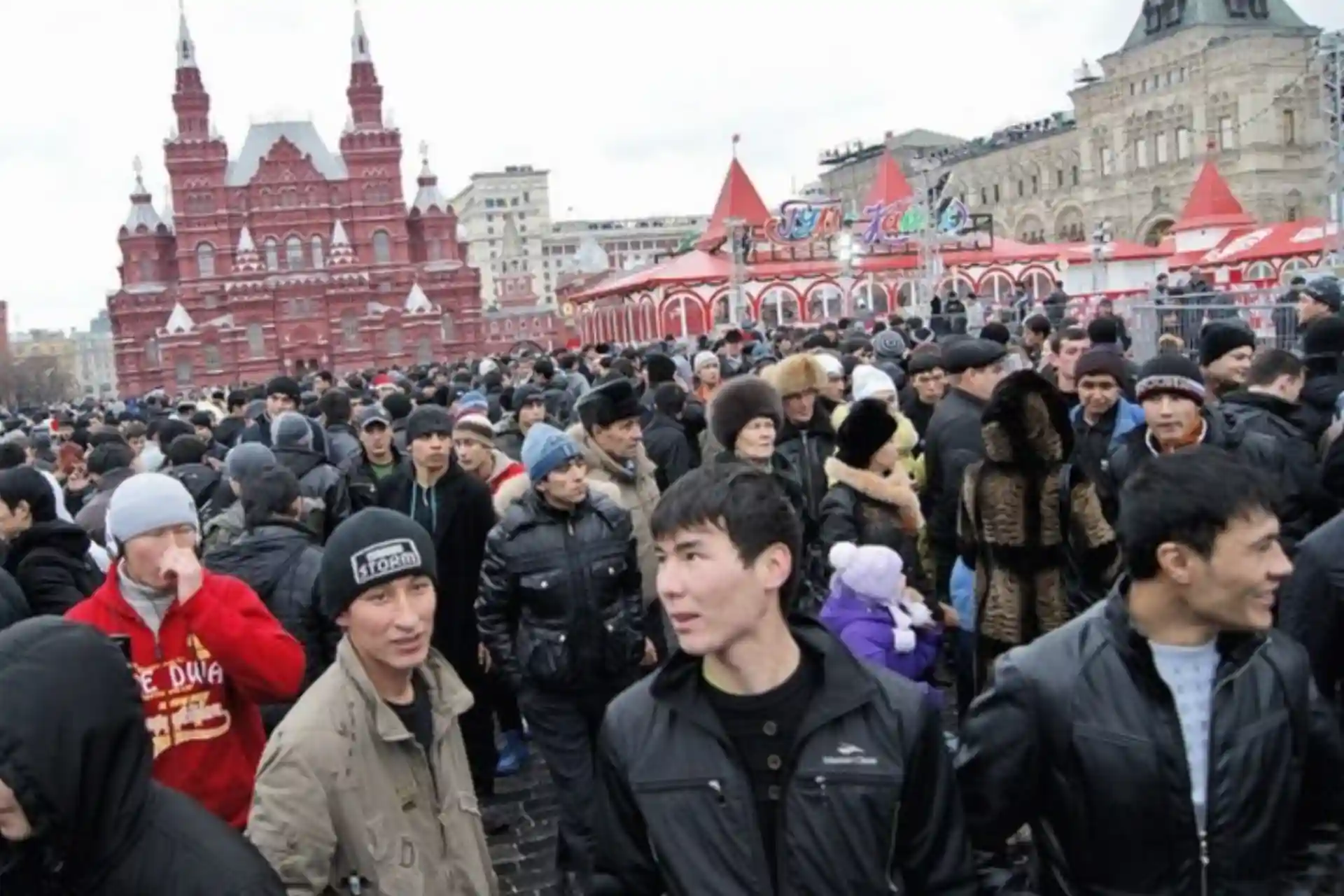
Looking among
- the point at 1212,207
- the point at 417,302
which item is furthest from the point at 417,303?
the point at 1212,207

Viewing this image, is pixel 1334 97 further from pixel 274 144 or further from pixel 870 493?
pixel 274 144

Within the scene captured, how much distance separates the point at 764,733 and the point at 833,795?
6.3 inches

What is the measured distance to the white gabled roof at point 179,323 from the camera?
2372 inches

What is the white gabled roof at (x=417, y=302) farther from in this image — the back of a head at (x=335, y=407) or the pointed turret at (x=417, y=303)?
the back of a head at (x=335, y=407)

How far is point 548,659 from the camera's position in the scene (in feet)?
13.9

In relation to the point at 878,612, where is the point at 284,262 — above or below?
above

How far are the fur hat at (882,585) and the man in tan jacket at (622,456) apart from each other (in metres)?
1.44

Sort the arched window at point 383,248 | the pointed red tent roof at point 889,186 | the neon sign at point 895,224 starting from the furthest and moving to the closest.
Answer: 1. the arched window at point 383,248
2. the pointed red tent roof at point 889,186
3. the neon sign at point 895,224

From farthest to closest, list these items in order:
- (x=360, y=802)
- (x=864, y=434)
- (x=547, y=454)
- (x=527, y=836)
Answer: (x=527, y=836) < (x=864, y=434) < (x=547, y=454) < (x=360, y=802)

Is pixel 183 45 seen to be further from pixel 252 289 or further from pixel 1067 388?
pixel 1067 388

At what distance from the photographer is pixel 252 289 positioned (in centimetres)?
6184

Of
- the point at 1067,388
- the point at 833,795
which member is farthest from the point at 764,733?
the point at 1067,388

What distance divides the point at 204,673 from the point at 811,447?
3207mm

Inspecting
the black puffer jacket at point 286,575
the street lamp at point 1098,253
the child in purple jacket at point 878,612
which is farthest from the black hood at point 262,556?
the street lamp at point 1098,253
